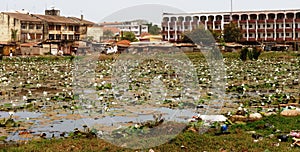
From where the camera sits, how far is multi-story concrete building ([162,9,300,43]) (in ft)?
246

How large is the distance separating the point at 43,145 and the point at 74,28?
66880mm

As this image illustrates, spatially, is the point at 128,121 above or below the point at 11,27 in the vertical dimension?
below

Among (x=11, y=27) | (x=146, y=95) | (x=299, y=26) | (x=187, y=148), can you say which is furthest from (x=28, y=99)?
(x=299, y=26)

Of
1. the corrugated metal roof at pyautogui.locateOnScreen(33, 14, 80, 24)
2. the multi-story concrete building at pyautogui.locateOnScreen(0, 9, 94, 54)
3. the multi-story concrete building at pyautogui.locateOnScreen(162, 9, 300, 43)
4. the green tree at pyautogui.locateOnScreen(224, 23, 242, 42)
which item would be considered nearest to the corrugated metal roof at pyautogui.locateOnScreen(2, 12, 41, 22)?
the multi-story concrete building at pyautogui.locateOnScreen(0, 9, 94, 54)

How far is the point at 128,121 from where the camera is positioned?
9398mm

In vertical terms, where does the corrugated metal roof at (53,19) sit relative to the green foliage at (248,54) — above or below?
above

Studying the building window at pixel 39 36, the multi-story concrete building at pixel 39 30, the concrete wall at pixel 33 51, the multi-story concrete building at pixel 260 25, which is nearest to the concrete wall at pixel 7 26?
the multi-story concrete building at pixel 39 30

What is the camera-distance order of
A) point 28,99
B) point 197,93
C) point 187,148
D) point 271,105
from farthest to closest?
point 197,93 < point 28,99 < point 271,105 < point 187,148

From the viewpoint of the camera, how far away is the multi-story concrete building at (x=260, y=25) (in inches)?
2955

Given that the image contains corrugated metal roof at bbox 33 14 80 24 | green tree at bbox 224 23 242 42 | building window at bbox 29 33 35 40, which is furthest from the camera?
corrugated metal roof at bbox 33 14 80 24

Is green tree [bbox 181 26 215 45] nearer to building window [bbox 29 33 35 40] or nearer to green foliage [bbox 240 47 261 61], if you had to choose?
green foliage [bbox 240 47 261 61]

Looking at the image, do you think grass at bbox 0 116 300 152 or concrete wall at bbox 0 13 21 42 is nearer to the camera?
grass at bbox 0 116 300 152

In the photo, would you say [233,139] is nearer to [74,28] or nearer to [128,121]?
[128,121]

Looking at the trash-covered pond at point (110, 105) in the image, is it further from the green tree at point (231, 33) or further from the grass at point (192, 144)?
the green tree at point (231, 33)
